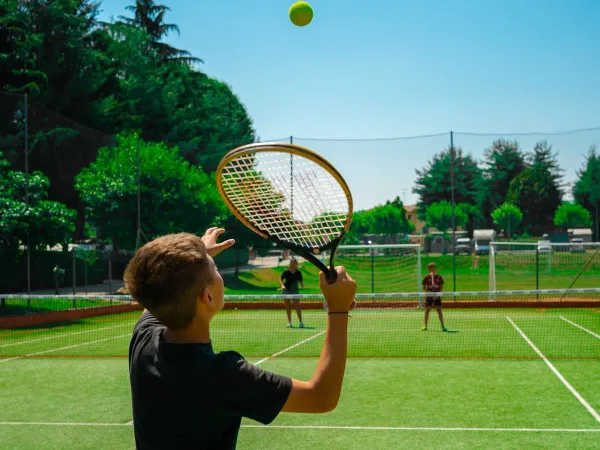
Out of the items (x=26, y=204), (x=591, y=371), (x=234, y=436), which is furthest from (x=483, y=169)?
(x=234, y=436)

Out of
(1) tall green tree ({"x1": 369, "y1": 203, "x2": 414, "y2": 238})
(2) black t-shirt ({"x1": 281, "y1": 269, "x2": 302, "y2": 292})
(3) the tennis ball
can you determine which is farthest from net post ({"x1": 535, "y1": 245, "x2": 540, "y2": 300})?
(1) tall green tree ({"x1": 369, "y1": 203, "x2": 414, "y2": 238})

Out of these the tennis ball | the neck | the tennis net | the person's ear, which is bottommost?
the tennis net

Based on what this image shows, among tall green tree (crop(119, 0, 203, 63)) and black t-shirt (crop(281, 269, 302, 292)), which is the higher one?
tall green tree (crop(119, 0, 203, 63))

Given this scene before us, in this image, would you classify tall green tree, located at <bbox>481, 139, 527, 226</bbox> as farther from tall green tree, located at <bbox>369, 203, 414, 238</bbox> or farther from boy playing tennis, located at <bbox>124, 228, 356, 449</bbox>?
boy playing tennis, located at <bbox>124, 228, 356, 449</bbox>

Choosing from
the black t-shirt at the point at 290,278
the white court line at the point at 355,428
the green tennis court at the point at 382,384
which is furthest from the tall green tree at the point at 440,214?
the white court line at the point at 355,428

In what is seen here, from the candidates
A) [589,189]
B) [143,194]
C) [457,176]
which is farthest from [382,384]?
[589,189]

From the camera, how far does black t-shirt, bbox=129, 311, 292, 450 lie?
2252 millimetres

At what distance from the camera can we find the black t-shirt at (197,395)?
2252 millimetres

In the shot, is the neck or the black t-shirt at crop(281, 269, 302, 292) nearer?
the neck

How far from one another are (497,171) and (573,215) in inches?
425

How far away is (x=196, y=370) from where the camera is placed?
2.29 m

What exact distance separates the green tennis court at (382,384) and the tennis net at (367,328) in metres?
0.06

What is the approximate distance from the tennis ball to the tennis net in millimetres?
4077

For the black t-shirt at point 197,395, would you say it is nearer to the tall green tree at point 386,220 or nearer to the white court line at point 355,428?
the white court line at point 355,428
